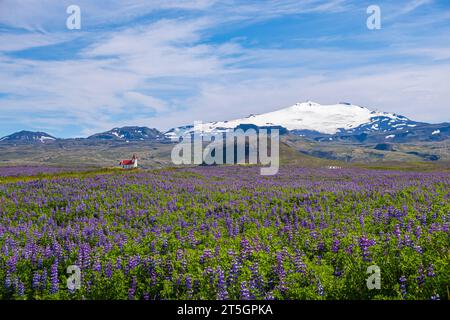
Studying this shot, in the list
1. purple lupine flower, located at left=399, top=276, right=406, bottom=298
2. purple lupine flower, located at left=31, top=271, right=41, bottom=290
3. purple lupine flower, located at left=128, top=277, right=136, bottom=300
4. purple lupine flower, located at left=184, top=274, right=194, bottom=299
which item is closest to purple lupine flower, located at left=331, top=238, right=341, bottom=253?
purple lupine flower, located at left=399, top=276, right=406, bottom=298

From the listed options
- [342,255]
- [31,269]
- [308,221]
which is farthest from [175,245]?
[308,221]

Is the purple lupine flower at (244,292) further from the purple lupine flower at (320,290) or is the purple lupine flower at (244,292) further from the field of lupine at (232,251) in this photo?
the purple lupine flower at (320,290)

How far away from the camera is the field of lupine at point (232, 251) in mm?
7137

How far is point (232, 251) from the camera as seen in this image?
8.86 metres

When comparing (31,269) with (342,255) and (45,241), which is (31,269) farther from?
(342,255)

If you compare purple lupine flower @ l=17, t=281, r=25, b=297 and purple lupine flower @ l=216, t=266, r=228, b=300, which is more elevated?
purple lupine flower @ l=216, t=266, r=228, b=300

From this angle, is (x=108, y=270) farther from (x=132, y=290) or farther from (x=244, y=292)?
(x=244, y=292)

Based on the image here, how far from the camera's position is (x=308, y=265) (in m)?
8.12

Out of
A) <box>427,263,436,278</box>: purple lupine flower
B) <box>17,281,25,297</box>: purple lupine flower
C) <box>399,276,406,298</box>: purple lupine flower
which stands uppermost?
<box>427,263,436,278</box>: purple lupine flower

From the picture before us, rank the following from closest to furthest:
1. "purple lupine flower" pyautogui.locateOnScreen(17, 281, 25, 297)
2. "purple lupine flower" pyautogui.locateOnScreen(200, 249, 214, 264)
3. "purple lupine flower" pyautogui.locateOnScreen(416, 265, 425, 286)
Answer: "purple lupine flower" pyautogui.locateOnScreen(416, 265, 425, 286) < "purple lupine flower" pyautogui.locateOnScreen(17, 281, 25, 297) < "purple lupine flower" pyautogui.locateOnScreen(200, 249, 214, 264)

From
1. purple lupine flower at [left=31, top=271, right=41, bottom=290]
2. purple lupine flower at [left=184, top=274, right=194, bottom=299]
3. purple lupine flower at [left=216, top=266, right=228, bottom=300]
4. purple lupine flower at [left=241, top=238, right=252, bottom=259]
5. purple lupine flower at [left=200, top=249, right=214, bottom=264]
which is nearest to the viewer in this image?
purple lupine flower at [left=216, top=266, right=228, bottom=300]

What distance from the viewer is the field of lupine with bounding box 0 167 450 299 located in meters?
7.14

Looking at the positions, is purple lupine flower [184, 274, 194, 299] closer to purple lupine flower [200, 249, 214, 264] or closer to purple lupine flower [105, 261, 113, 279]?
purple lupine flower [200, 249, 214, 264]

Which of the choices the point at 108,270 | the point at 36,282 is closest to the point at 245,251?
the point at 108,270
